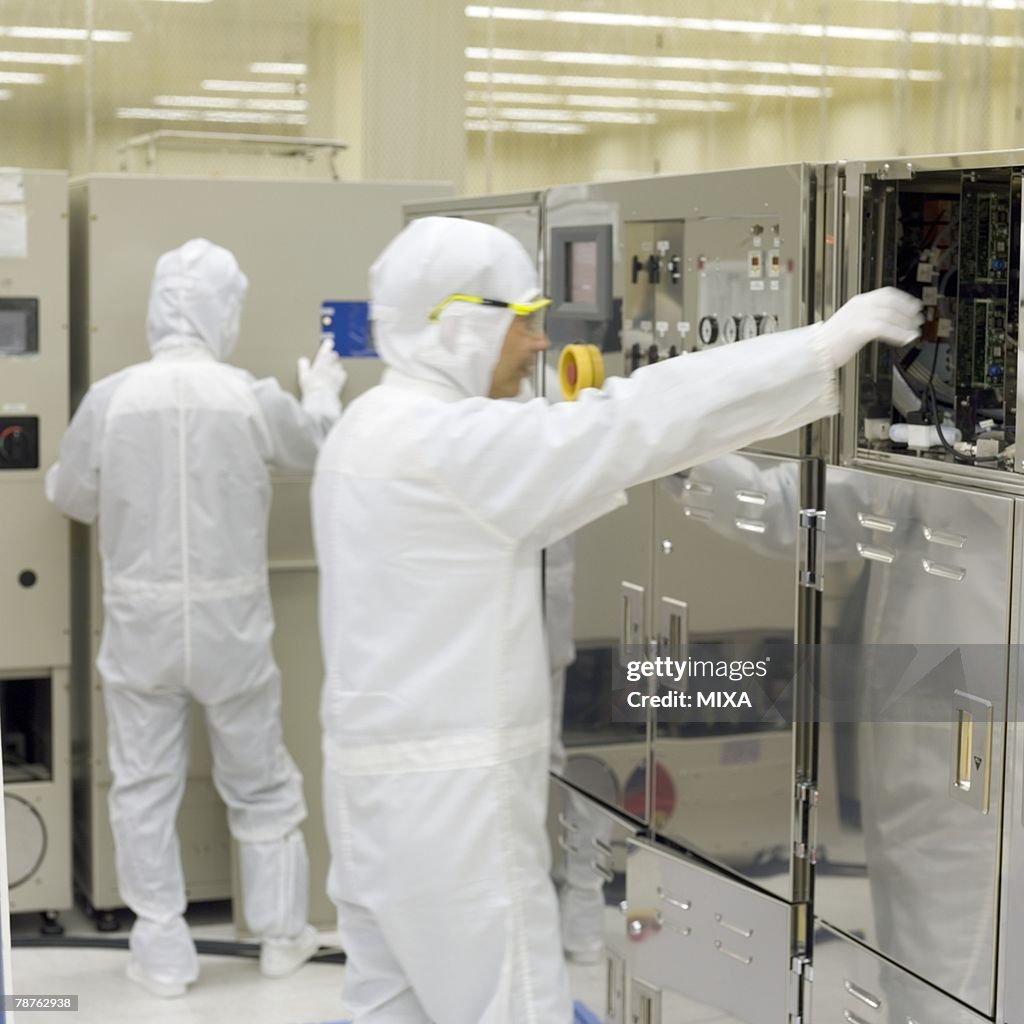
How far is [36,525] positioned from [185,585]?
1.79 ft

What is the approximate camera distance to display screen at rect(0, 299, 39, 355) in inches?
158

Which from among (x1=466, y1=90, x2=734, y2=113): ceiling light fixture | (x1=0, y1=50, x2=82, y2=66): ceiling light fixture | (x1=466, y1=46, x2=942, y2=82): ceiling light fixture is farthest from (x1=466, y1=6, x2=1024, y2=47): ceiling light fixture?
(x1=0, y1=50, x2=82, y2=66): ceiling light fixture

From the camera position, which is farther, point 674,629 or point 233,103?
point 233,103

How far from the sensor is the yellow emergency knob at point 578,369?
8.81 ft

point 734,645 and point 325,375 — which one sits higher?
point 325,375

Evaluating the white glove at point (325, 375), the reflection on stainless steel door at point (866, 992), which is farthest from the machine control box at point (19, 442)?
the reflection on stainless steel door at point (866, 992)

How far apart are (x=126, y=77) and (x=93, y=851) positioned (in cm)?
222

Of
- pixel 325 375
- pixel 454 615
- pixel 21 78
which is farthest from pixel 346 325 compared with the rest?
pixel 454 615

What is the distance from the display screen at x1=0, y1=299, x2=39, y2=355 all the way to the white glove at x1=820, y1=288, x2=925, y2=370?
262 cm

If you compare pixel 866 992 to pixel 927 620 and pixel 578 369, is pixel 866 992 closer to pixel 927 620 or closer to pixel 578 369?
pixel 927 620

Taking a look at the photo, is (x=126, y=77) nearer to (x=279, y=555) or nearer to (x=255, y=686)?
(x=279, y=555)

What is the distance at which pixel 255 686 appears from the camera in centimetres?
388

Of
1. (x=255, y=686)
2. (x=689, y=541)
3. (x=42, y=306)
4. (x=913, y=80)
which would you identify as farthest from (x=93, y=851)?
(x=913, y=80)

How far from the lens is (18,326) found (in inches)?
159
